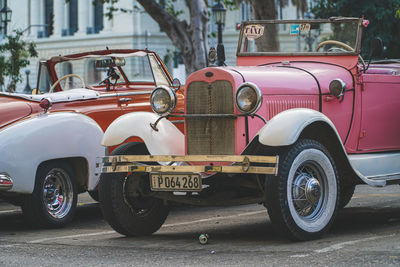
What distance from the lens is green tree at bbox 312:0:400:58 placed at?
3594 centimetres

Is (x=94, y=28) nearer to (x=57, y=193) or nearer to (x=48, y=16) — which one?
(x=48, y=16)

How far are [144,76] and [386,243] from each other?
520 cm

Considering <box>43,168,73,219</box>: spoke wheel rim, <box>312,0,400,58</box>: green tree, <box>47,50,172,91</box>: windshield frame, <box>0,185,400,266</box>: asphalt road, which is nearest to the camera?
<box>0,185,400,266</box>: asphalt road

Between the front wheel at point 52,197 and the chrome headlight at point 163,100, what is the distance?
178 cm

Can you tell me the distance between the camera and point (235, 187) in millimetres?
8148

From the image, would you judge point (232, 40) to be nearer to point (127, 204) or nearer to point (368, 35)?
point (368, 35)

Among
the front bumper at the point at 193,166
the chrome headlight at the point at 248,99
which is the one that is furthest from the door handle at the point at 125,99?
the chrome headlight at the point at 248,99

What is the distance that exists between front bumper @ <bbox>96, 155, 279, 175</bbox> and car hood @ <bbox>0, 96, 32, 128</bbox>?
1658mm

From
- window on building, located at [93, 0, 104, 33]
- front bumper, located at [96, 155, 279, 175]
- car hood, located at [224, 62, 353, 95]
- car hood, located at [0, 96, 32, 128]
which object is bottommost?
Answer: front bumper, located at [96, 155, 279, 175]

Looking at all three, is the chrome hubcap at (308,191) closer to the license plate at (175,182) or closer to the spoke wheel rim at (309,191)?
the spoke wheel rim at (309,191)

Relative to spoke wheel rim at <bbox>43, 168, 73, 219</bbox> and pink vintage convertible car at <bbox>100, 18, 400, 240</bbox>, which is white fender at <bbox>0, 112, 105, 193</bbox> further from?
pink vintage convertible car at <bbox>100, 18, 400, 240</bbox>

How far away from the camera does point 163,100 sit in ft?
27.5

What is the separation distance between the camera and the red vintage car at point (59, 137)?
363 inches

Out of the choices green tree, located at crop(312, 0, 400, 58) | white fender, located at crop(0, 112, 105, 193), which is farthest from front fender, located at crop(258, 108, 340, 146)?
green tree, located at crop(312, 0, 400, 58)
